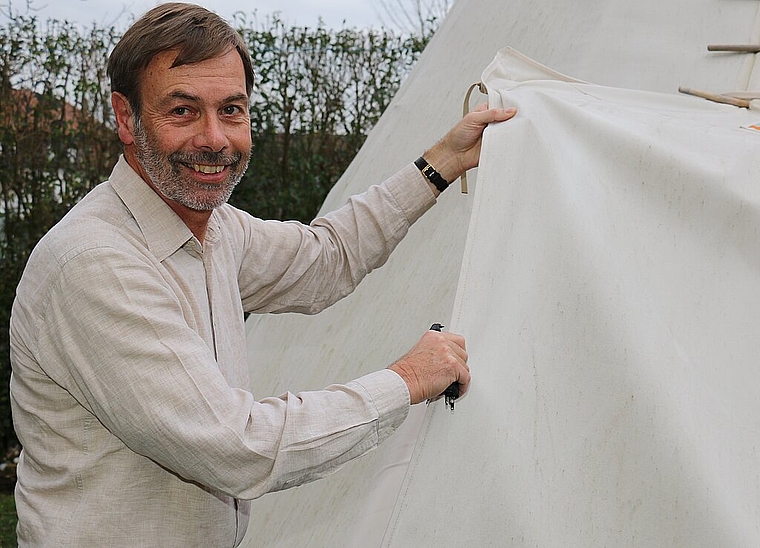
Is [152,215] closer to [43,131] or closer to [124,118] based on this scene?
[124,118]

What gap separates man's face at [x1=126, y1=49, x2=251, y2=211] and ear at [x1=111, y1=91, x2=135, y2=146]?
2 centimetres

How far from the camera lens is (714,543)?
1319 mm

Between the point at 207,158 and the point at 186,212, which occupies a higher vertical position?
the point at 207,158

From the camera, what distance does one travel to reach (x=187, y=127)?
1776mm

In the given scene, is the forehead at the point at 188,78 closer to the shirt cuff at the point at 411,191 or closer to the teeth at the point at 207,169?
the teeth at the point at 207,169

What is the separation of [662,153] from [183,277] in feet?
2.85

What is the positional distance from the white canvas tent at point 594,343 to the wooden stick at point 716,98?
→ 1.2 inches

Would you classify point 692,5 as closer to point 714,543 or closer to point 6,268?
point 714,543

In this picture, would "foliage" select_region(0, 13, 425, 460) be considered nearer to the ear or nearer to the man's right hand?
the ear

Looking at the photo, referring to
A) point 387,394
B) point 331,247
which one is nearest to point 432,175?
point 331,247

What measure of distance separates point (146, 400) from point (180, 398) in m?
0.05

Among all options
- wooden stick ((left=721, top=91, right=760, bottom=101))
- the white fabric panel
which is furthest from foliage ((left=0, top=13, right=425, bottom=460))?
the white fabric panel

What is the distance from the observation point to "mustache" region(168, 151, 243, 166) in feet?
5.80

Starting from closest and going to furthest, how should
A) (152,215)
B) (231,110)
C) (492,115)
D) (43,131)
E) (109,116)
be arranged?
(152,215), (231,110), (492,115), (43,131), (109,116)
